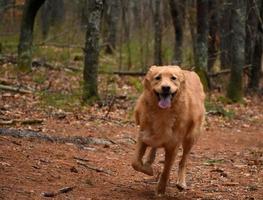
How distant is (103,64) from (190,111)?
1641 centimetres

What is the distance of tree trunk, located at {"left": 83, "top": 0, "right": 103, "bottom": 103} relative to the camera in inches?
522

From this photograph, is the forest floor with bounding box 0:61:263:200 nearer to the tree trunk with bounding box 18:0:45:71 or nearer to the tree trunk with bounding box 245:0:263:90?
the tree trunk with bounding box 18:0:45:71

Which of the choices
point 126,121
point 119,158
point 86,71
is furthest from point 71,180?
point 86,71

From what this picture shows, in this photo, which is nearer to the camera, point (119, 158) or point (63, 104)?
point (119, 158)

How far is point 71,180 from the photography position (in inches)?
269

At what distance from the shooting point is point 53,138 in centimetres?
945

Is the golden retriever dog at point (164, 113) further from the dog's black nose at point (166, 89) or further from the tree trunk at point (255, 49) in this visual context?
the tree trunk at point (255, 49)

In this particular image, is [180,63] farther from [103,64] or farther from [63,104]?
[63,104]

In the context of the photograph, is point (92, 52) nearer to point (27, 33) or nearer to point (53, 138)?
point (27, 33)

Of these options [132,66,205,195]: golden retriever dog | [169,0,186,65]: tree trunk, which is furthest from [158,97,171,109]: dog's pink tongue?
[169,0,186,65]: tree trunk

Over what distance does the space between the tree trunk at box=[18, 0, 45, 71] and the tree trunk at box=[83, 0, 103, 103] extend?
3.39 meters

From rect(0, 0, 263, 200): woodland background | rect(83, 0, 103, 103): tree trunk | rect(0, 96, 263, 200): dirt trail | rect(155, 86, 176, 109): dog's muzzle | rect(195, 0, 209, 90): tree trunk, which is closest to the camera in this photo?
rect(155, 86, 176, 109): dog's muzzle

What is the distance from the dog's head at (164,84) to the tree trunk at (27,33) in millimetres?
10626

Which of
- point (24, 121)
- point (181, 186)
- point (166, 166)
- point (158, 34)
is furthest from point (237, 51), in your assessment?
point (166, 166)
